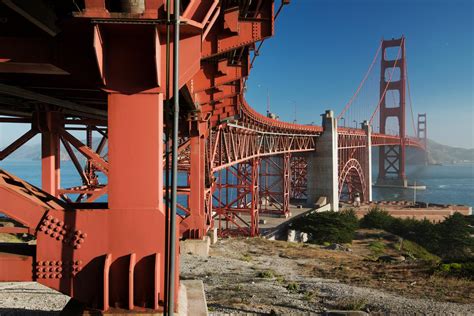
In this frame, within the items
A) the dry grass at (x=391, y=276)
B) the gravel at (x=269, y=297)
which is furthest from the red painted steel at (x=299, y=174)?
the gravel at (x=269, y=297)

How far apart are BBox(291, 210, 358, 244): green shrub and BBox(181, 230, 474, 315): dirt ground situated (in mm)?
18660

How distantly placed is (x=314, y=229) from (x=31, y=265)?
1407 inches

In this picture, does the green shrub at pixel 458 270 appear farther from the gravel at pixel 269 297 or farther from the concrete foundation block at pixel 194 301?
the concrete foundation block at pixel 194 301

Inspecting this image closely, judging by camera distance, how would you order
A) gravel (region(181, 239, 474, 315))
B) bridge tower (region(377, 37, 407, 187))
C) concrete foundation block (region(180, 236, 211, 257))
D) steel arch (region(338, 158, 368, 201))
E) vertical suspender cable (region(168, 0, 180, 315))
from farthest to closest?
bridge tower (region(377, 37, 407, 187))
steel arch (region(338, 158, 368, 201))
concrete foundation block (region(180, 236, 211, 257))
gravel (region(181, 239, 474, 315))
vertical suspender cable (region(168, 0, 180, 315))

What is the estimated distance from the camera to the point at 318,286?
11.2 m

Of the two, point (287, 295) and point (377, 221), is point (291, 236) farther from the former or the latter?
point (287, 295)

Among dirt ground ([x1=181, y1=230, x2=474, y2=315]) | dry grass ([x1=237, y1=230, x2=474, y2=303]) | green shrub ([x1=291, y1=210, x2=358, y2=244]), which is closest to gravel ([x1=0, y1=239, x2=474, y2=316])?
dirt ground ([x1=181, y1=230, x2=474, y2=315])

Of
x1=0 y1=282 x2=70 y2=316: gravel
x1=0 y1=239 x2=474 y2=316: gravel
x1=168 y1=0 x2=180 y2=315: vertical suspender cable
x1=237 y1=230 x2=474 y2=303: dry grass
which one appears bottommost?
x1=237 y1=230 x2=474 y2=303: dry grass

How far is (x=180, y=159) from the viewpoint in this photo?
82.0 ft

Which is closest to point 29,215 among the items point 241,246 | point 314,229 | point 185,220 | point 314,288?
point 314,288

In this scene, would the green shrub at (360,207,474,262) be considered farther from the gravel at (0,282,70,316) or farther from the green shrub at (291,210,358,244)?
the gravel at (0,282,70,316)

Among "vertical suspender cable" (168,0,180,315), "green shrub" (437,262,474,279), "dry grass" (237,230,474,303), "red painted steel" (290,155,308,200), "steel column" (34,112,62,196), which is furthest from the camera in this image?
"red painted steel" (290,155,308,200)

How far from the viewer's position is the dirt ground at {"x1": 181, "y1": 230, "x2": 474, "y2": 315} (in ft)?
29.3

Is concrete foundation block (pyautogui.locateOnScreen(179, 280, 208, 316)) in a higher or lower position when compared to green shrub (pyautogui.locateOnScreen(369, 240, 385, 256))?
higher
